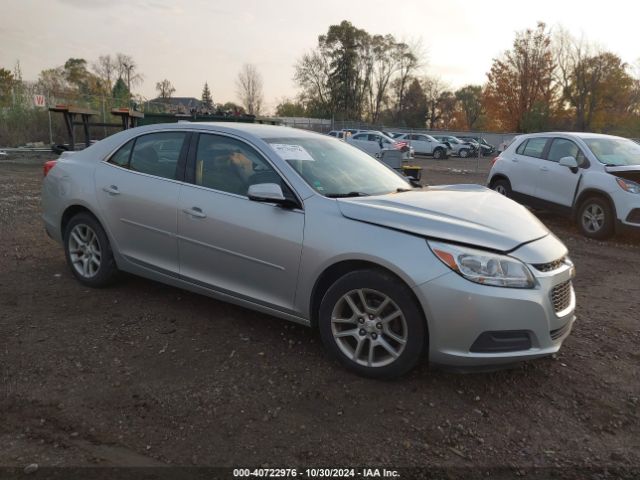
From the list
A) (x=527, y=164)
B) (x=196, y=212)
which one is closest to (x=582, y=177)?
(x=527, y=164)

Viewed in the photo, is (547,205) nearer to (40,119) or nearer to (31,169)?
(31,169)

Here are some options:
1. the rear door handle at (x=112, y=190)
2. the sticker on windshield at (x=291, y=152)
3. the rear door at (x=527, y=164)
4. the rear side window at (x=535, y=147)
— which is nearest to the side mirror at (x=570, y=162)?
the rear door at (x=527, y=164)

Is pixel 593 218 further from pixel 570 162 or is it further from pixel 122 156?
→ pixel 122 156

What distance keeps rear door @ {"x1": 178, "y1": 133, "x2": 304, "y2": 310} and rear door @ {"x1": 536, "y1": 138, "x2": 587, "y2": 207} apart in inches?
250

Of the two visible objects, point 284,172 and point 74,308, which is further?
point 74,308

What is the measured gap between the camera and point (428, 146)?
115 ft

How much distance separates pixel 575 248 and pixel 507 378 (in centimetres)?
474

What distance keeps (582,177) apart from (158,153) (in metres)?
6.62

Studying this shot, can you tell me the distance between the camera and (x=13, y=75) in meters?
25.7

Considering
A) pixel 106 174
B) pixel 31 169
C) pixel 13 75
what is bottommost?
pixel 31 169

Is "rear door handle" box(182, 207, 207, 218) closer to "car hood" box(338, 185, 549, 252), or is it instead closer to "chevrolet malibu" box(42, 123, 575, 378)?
"chevrolet malibu" box(42, 123, 575, 378)

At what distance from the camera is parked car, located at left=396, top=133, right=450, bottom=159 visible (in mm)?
34625

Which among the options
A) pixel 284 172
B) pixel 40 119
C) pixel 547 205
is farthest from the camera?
pixel 40 119

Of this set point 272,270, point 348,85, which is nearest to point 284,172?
point 272,270
